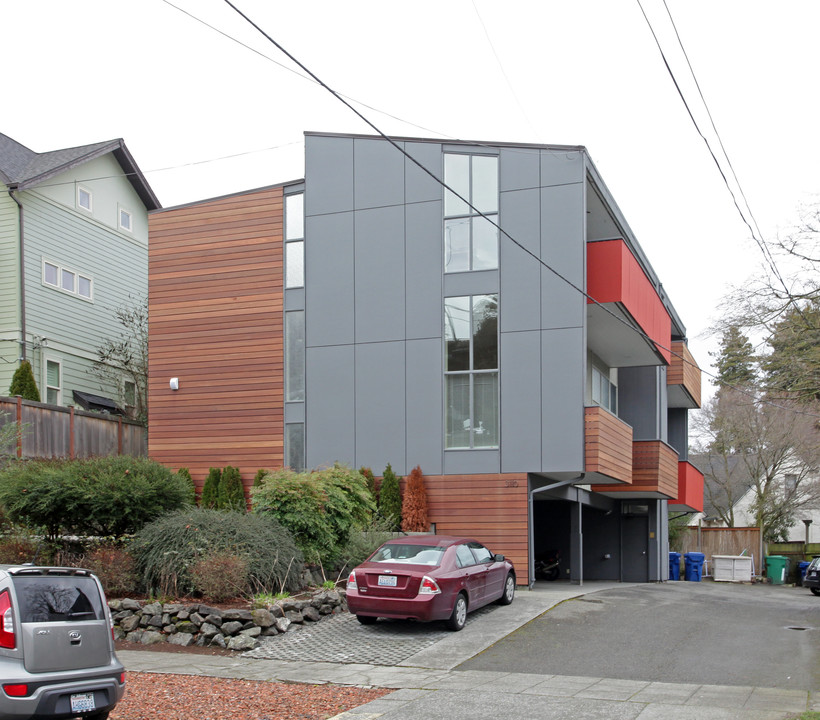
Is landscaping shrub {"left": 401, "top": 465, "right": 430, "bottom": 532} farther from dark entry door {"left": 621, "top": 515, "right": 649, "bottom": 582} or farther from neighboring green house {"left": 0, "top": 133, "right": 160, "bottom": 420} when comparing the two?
neighboring green house {"left": 0, "top": 133, "right": 160, "bottom": 420}

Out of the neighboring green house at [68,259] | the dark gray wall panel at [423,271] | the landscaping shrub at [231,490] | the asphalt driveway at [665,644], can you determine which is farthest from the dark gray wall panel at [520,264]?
the neighboring green house at [68,259]

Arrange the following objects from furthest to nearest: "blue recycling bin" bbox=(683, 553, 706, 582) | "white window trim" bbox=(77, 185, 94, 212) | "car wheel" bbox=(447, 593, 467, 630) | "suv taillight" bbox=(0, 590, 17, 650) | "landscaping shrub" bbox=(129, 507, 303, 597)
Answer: "blue recycling bin" bbox=(683, 553, 706, 582) → "white window trim" bbox=(77, 185, 94, 212) → "landscaping shrub" bbox=(129, 507, 303, 597) → "car wheel" bbox=(447, 593, 467, 630) → "suv taillight" bbox=(0, 590, 17, 650)

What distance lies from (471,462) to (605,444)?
114 inches

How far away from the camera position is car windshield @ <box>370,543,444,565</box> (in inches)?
562

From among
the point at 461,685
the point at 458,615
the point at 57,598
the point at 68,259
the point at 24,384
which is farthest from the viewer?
the point at 68,259

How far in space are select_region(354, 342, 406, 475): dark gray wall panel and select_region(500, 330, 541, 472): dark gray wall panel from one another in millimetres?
2372

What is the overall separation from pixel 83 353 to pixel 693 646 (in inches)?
798

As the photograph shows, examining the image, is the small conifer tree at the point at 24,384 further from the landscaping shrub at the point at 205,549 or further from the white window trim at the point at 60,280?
the landscaping shrub at the point at 205,549

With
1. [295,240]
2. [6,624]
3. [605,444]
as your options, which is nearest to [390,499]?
[605,444]

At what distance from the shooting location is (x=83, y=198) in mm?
28188

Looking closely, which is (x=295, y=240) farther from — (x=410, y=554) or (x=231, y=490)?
(x=410, y=554)

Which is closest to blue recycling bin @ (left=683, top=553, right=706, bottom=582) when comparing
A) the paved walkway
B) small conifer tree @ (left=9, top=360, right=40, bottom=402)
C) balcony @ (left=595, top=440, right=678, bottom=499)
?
balcony @ (left=595, top=440, right=678, bottom=499)

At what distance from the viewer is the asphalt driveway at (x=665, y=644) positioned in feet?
38.3

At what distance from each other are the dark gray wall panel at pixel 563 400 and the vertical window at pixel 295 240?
628cm
